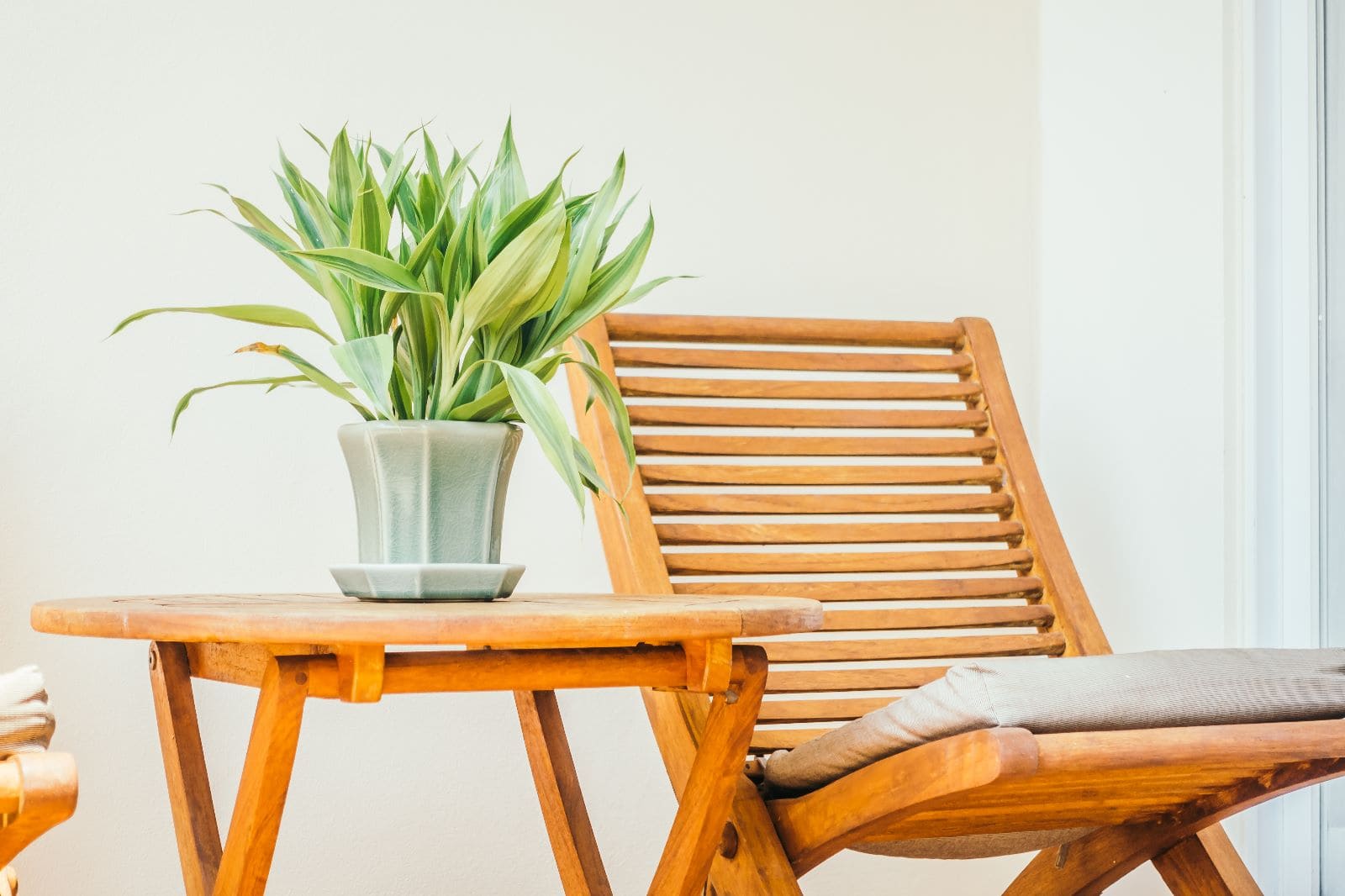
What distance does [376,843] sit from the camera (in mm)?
1740

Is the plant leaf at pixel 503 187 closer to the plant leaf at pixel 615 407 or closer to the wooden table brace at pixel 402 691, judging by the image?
the plant leaf at pixel 615 407

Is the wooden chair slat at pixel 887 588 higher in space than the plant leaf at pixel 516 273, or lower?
lower

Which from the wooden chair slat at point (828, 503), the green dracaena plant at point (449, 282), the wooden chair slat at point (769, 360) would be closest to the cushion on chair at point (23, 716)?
the green dracaena plant at point (449, 282)

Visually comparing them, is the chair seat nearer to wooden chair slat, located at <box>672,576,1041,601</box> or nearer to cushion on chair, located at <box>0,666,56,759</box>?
wooden chair slat, located at <box>672,576,1041,601</box>

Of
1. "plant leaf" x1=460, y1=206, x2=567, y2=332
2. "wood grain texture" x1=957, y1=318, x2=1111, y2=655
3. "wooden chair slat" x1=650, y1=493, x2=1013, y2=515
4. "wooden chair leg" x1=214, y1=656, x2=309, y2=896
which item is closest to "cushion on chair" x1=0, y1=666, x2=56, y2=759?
"wooden chair leg" x1=214, y1=656, x2=309, y2=896

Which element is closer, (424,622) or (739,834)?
(424,622)

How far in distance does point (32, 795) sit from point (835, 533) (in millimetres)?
997

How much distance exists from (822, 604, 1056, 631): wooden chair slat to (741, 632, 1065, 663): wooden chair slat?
2cm

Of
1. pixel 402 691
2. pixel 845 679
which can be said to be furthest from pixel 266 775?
pixel 845 679

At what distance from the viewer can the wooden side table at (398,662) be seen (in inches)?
33.1

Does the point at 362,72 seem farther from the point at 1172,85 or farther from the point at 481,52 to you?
the point at 1172,85

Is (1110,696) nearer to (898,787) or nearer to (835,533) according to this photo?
(898,787)

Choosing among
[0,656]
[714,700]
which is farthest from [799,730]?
[0,656]

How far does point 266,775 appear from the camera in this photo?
0.88m
